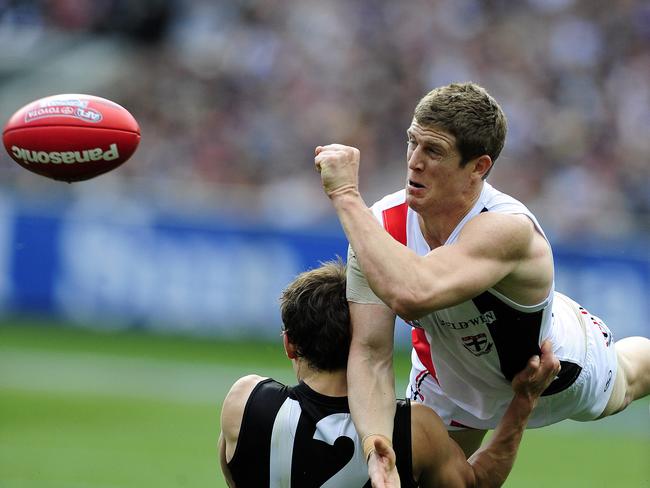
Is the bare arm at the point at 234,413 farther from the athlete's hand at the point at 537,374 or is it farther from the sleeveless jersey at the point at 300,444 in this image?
the athlete's hand at the point at 537,374

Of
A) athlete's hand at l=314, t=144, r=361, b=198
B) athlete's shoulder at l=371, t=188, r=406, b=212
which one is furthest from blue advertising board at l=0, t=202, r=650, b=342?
athlete's hand at l=314, t=144, r=361, b=198

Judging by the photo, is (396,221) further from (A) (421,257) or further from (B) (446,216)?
(A) (421,257)

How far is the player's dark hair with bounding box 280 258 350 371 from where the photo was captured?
4543 millimetres

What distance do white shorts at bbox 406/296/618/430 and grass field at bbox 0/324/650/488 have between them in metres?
2.96

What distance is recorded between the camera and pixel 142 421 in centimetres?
1048

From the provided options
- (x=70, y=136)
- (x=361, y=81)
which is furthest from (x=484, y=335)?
(x=361, y=81)

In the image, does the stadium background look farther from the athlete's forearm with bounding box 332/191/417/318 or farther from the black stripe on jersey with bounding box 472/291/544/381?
the athlete's forearm with bounding box 332/191/417/318

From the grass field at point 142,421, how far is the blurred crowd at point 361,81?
280 cm

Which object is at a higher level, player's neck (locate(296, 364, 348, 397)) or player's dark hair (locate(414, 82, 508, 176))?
player's dark hair (locate(414, 82, 508, 176))

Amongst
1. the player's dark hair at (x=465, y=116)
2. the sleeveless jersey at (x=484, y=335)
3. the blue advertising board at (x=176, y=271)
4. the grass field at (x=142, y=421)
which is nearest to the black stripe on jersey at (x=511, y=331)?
the sleeveless jersey at (x=484, y=335)

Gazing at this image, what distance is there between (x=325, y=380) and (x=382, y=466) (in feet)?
1.44

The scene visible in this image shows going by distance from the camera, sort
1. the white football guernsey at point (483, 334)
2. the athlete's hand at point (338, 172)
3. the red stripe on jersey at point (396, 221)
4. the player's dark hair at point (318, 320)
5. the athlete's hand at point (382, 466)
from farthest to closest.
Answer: the red stripe on jersey at point (396, 221) < the white football guernsey at point (483, 334) < the athlete's hand at point (338, 172) < the player's dark hair at point (318, 320) < the athlete's hand at point (382, 466)

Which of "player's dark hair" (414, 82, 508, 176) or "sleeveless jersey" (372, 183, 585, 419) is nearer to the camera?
"player's dark hair" (414, 82, 508, 176)

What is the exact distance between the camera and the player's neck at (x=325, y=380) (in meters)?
4.55
